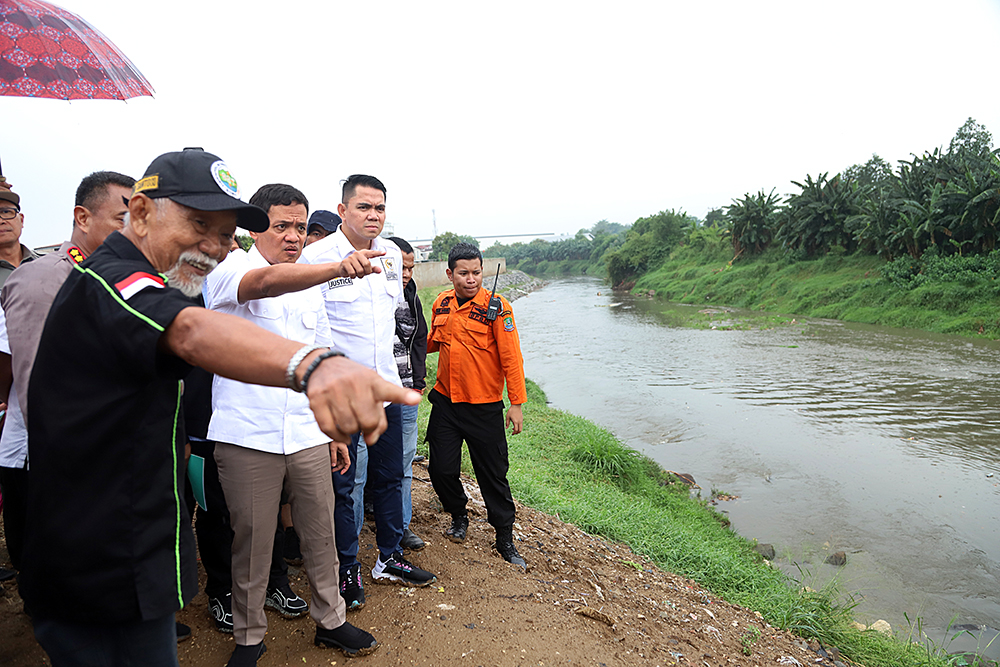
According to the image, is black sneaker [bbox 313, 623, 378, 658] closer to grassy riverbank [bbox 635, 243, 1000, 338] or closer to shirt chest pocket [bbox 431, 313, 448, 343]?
shirt chest pocket [bbox 431, 313, 448, 343]

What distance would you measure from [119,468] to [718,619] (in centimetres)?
369

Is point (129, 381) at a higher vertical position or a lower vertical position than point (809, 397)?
higher

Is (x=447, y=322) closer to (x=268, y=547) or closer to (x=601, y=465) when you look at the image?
(x=268, y=547)

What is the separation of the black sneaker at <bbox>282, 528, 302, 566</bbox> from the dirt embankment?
3.7 inches

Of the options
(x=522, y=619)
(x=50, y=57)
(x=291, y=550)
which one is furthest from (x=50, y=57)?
(x=522, y=619)

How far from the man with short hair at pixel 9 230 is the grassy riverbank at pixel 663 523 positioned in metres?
3.93

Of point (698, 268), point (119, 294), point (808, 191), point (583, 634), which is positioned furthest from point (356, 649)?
point (698, 268)

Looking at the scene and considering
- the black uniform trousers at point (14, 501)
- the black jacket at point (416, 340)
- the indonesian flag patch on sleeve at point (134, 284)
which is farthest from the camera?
the black jacket at point (416, 340)

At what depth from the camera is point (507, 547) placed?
3809 mm

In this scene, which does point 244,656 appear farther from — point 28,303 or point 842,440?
point 842,440

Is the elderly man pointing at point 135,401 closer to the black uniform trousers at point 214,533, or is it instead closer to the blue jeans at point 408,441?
the black uniform trousers at point 214,533

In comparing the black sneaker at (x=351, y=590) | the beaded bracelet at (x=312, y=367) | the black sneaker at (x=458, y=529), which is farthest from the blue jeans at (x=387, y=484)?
the beaded bracelet at (x=312, y=367)

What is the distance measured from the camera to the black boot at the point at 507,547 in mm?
3770

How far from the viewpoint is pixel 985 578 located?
5145mm
